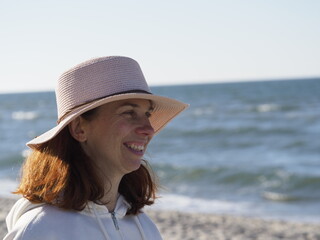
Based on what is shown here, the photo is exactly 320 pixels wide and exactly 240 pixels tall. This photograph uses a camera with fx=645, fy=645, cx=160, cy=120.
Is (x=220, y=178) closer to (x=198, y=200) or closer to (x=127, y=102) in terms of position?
(x=198, y=200)

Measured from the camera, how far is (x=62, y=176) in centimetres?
198

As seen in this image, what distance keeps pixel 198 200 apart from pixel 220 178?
272 centimetres

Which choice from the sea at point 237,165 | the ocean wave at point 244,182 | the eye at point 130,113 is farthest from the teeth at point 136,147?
the ocean wave at point 244,182

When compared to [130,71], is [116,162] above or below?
below

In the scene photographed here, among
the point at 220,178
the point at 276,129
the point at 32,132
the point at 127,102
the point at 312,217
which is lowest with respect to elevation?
the point at 32,132

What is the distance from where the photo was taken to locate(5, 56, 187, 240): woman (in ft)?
6.41

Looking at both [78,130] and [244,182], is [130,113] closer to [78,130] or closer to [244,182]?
[78,130]

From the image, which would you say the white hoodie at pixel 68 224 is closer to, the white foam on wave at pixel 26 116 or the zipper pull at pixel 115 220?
the zipper pull at pixel 115 220

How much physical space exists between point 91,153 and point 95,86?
0.23m

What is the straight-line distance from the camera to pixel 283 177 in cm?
1420

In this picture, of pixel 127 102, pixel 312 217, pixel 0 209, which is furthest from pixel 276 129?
pixel 127 102

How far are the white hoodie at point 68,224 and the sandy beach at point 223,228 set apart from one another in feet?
18.4

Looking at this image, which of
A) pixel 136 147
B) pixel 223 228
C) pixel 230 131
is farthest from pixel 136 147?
pixel 230 131

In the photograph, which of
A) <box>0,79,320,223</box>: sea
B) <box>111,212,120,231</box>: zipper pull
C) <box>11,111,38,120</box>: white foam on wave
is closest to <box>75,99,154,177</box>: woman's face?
<box>111,212,120,231</box>: zipper pull
